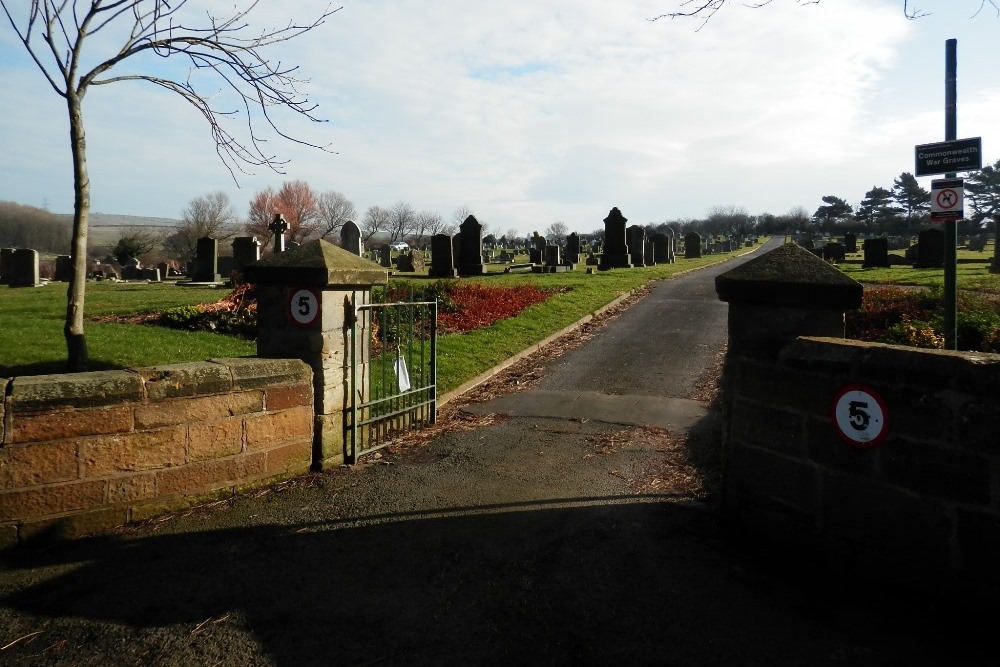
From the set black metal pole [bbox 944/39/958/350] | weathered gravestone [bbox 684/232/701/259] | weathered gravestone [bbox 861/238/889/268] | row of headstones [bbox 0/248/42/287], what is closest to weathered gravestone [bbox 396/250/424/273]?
row of headstones [bbox 0/248/42/287]

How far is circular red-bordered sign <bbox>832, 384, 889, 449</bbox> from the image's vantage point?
373 cm

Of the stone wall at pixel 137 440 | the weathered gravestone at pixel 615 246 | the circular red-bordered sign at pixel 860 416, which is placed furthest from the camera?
the weathered gravestone at pixel 615 246

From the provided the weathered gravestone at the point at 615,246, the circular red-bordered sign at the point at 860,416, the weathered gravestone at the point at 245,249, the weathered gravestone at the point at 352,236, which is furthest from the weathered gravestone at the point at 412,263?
the circular red-bordered sign at the point at 860,416

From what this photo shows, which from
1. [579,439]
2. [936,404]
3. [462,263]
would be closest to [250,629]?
[936,404]

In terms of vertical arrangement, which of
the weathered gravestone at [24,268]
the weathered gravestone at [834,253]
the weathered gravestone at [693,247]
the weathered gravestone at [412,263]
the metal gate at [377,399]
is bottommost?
the metal gate at [377,399]

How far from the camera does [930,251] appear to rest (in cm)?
2453

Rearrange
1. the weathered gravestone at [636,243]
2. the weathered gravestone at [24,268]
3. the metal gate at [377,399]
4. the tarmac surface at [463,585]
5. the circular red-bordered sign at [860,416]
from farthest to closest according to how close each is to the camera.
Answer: the weathered gravestone at [636,243] → the weathered gravestone at [24,268] → the metal gate at [377,399] → the circular red-bordered sign at [860,416] → the tarmac surface at [463,585]

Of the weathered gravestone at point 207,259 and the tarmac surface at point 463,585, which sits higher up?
the weathered gravestone at point 207,259

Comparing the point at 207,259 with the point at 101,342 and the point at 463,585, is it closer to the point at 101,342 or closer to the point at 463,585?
the point at 101,342

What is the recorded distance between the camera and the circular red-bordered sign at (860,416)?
147 inches

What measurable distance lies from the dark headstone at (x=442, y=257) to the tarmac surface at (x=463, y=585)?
874 inches

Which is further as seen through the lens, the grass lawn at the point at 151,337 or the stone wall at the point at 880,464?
the grass lawn at the point at 151,337

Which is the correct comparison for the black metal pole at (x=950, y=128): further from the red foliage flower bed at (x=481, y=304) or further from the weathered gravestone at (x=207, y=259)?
the weathered gravestone at (x=207, y=259)

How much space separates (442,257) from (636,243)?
1148cm
